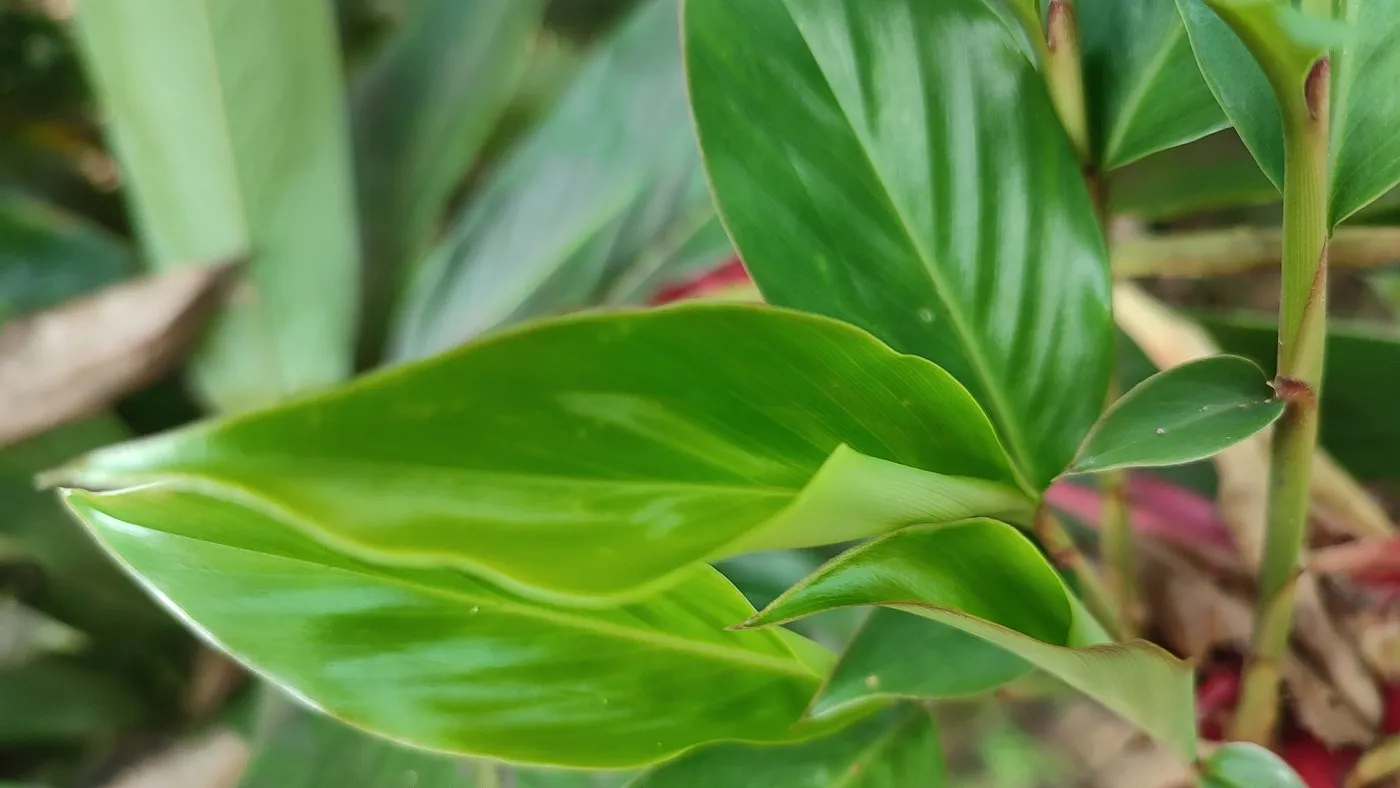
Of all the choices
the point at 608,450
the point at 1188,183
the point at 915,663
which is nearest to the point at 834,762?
the point at 915,663

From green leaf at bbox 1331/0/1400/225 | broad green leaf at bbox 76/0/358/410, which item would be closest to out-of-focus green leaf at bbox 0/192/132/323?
broad green leaf at bbox 76/0/358/410

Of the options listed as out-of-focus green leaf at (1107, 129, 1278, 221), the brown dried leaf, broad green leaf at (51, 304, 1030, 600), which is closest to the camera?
broad green leaf at (51, 304, 1030, 600)

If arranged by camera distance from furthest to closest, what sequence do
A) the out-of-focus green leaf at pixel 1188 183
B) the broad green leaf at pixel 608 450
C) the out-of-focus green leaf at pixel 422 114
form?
the out-of-focus green leaf at pixel 422 114 → the out-of-focus green leaf at pixel 1188 183 → the broad green leaf at pixel 608 450

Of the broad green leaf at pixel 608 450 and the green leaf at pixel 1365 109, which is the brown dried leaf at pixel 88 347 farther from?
the green leaf at pixel 1365 109

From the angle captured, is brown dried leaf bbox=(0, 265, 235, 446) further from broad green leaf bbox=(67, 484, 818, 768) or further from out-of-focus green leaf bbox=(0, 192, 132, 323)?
broad green leaf bbox=(67, 484, 818, 768)

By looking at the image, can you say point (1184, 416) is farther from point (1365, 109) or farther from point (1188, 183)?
point (1188, 183)

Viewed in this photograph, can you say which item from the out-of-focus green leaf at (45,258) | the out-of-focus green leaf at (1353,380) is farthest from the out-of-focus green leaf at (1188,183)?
the out-of-focus green leaf at (45,258)

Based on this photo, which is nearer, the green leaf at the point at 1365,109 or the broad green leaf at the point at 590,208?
the green leaf at the point at 1365,109
